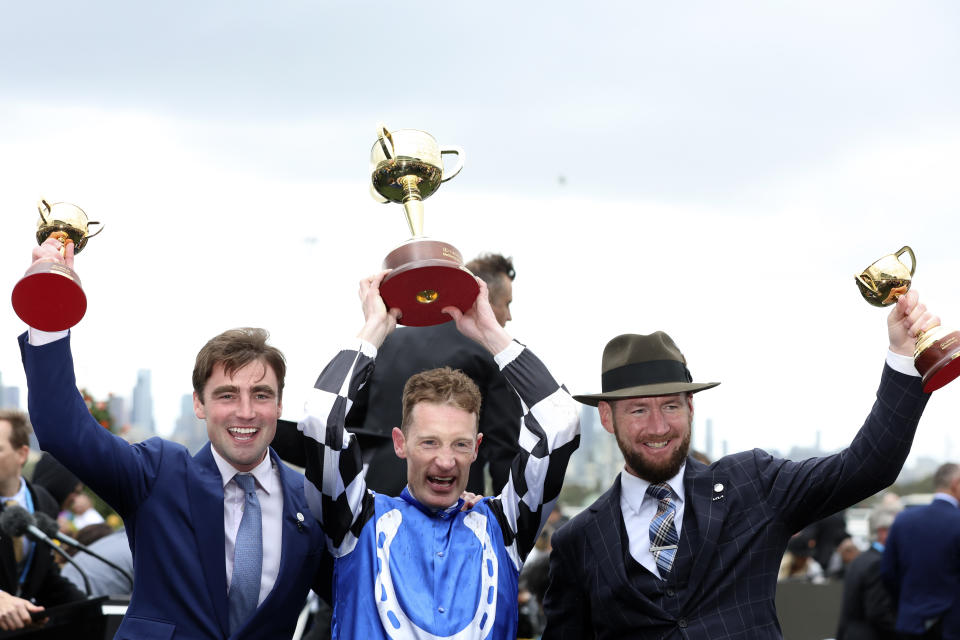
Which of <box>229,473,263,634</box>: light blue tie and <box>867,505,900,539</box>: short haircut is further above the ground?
<box>229,473,263,634</box>: light blue tie

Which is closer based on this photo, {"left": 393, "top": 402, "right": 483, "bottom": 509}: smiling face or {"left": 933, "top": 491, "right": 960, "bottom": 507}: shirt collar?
{"left": 393, "top": 402, "right": 483, "bottom": 509}: smiling face

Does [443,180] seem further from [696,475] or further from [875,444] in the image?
[875,444]

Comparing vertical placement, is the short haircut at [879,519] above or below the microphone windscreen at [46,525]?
below

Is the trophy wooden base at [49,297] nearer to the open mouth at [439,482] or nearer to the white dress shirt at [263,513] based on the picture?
the white dress shirt at [263,513]

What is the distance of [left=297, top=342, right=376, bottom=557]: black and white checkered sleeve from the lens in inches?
139

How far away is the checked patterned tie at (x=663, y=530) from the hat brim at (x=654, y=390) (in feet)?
1.12

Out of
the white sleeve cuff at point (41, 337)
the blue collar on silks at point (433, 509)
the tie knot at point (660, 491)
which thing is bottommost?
the tie knot at point (660, 491)

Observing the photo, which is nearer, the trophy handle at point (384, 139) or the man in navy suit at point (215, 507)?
the man in navy suit at point (215, 507)

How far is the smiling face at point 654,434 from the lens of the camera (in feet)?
12.8

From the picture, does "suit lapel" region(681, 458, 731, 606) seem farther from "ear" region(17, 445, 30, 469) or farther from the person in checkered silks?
"ear" region(17, 445, 30, 469)

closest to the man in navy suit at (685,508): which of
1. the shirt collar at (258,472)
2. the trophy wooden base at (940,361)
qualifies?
the trophy wooden base at (940,361)

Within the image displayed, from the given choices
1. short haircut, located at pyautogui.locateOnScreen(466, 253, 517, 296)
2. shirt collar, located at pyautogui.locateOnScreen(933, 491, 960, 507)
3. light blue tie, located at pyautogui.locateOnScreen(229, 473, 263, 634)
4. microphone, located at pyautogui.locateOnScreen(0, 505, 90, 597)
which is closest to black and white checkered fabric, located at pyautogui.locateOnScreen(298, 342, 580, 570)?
light blue tie, located at pyautogui.locateOnScreen(229, 473, 263, 634)

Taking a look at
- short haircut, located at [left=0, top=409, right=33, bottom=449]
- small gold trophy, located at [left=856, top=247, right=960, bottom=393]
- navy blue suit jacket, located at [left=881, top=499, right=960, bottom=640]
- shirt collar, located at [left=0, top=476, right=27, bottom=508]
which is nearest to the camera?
small gold trophy, located at [left=856, top=247, right=960, bottom=393]

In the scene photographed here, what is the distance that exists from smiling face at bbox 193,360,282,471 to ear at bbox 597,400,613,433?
3.96ft
